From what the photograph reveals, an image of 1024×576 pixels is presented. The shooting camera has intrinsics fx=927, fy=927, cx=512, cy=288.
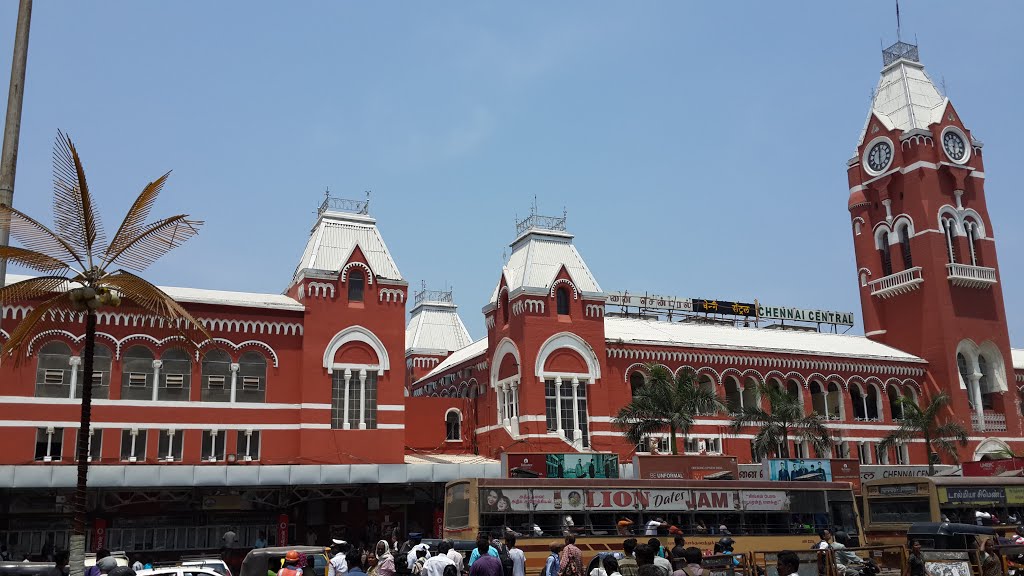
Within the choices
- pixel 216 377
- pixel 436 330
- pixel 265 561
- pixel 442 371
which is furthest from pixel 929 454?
pixel 265 561

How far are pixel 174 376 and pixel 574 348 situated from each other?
65.6ft

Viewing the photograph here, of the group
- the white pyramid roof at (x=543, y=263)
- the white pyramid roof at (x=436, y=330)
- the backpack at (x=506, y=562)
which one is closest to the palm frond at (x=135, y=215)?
the backpack at (x=506, y=562)

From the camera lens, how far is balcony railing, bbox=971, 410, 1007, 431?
58.9 m

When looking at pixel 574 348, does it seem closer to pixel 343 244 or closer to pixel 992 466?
pixel 343 244

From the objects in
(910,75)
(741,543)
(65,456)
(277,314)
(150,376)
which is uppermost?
(910,75)

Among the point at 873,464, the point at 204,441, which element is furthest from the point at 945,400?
the point at 204,441

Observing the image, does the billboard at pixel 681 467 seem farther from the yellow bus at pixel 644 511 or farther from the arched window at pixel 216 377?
the arched window at pixel 216 377

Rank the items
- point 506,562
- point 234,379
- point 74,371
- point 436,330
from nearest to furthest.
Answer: point 506,562, point 74,371, point 234,379, point 436,330

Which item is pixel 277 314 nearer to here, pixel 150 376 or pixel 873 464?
pixel 150 376

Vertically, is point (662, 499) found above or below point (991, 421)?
below

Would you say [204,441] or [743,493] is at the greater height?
[204,441]

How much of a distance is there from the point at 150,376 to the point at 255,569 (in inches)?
807

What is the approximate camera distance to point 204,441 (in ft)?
131

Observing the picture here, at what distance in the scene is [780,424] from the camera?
49750 mm
